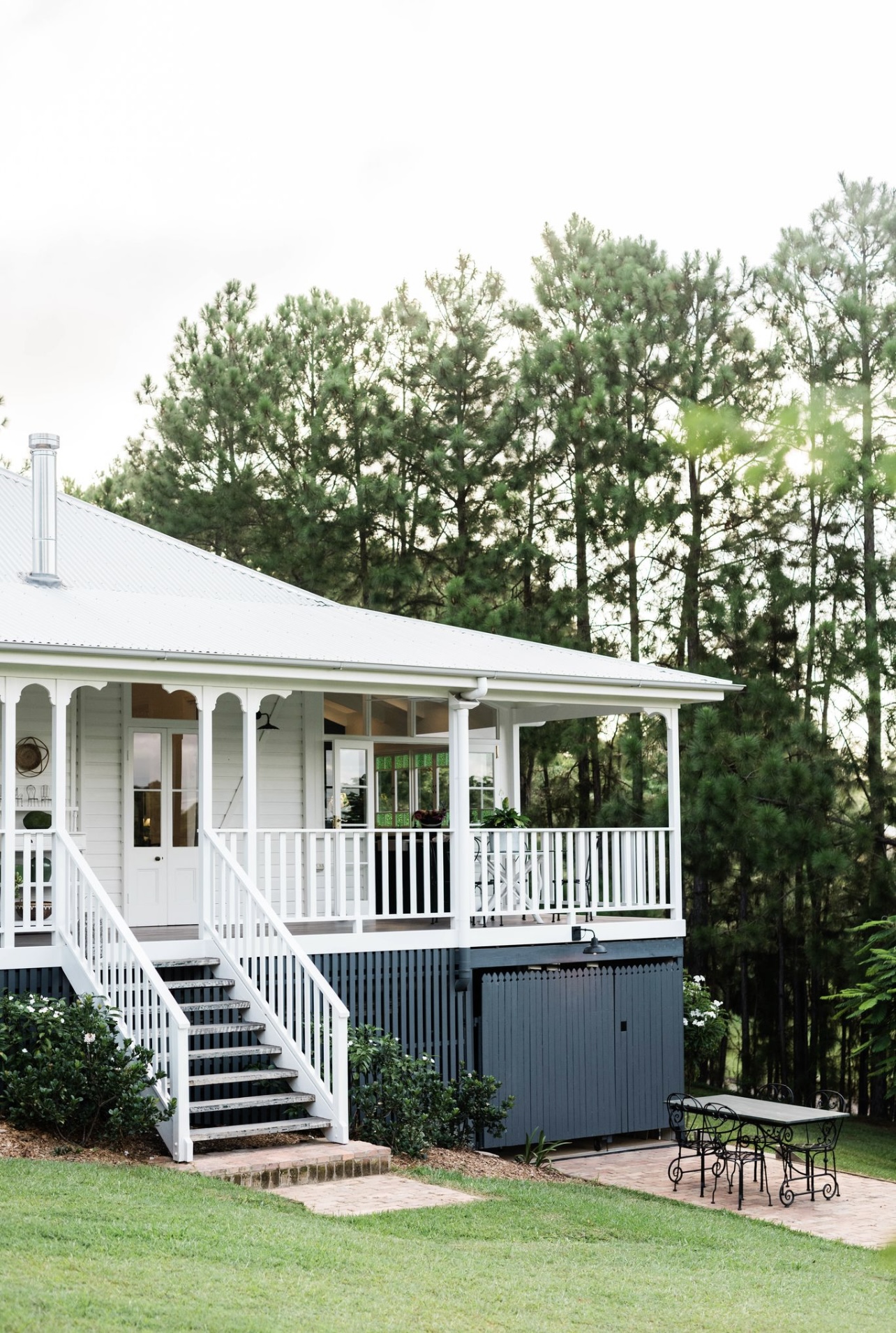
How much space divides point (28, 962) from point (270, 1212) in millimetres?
3418

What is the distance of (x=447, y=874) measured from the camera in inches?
593

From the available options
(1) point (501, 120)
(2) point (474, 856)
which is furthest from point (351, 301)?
(1) point (501, 120)

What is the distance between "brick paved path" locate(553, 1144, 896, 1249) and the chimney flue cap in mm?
8485

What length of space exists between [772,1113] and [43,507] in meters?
8.99

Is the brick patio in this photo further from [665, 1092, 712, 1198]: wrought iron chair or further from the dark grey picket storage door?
[665, 1092, 712, 1198]: wrought iron chair

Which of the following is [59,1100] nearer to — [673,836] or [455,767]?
[455,767]

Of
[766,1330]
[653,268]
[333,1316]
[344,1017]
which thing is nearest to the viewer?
[333,1316]

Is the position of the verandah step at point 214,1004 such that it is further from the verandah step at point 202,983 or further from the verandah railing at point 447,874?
the verandah railing at point 447,874

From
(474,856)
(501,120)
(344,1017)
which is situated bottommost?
(344,1017)

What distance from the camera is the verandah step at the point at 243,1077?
34.0 ft

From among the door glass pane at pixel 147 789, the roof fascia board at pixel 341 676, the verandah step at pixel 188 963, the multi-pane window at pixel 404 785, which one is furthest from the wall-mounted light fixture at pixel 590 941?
the door glass pane at pixel 147 789

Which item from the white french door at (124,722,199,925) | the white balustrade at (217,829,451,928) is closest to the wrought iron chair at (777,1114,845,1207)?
the white balustrade at (217,829,451,928)

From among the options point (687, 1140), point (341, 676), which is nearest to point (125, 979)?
point (341, 676)

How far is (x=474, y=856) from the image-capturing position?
552 inches
